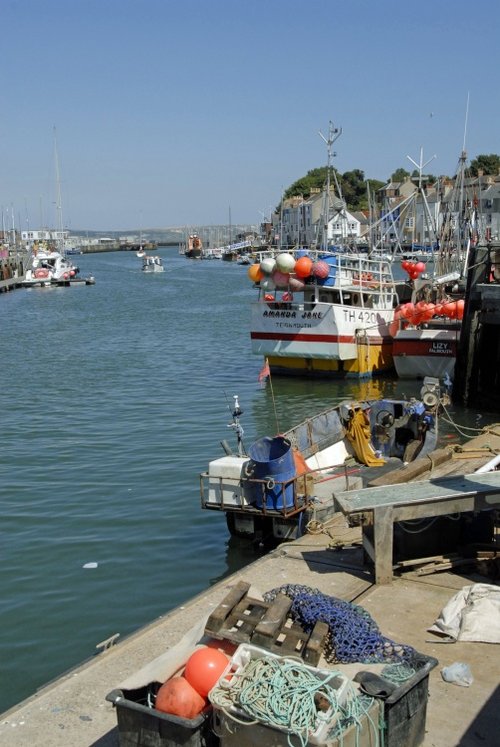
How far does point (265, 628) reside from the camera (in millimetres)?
5984

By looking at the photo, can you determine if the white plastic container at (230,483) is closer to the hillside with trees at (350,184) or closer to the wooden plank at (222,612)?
the wooden plank at (222,612)

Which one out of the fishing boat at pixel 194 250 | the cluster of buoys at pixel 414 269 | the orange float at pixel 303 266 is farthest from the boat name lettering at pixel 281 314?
the fishing boat at pixel 194 250

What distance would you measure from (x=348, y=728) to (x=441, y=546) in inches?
181

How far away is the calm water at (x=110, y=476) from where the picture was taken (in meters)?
11.0

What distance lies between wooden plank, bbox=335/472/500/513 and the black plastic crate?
114 inches

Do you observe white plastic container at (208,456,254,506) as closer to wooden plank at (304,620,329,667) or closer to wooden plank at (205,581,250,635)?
wooden plank at (205,581,250,635)

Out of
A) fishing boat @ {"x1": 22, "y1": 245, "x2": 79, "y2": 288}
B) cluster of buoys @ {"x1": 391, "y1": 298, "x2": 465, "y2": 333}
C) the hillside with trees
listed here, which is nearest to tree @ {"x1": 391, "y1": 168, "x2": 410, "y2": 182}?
the hillside with trees

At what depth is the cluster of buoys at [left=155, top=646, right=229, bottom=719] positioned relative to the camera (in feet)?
17.4

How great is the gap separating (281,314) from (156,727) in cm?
2351

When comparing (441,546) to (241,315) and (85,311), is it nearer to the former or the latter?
(241,315)

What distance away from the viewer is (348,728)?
16.3 ft

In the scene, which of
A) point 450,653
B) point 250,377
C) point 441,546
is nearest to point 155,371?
point 250,377

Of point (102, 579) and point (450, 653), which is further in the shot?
point (102, 579)

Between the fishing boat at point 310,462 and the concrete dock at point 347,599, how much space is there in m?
1.56
